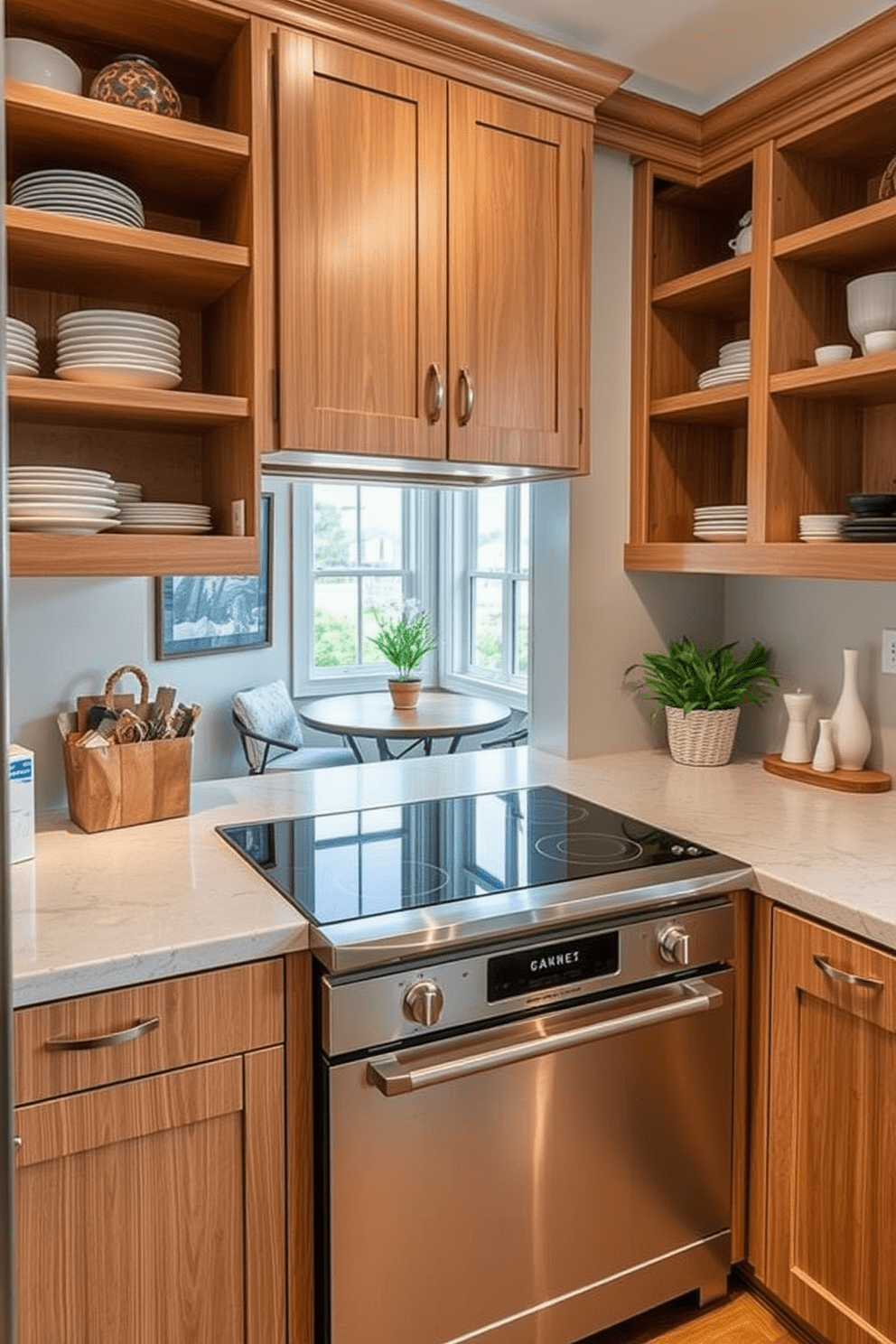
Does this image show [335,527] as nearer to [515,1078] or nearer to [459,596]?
[459,596]

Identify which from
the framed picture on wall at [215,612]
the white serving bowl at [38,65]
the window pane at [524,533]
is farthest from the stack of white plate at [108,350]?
the window pane at [524,533]

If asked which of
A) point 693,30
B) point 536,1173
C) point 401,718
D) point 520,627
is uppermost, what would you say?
point 693,30

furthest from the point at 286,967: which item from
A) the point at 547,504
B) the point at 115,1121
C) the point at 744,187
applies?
the point at 744,187

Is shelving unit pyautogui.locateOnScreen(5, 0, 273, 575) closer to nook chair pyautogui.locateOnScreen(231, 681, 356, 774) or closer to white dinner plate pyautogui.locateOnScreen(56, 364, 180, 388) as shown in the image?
white dinner plate pyautogui.locateOnScreen(56, 364, 180, 388)

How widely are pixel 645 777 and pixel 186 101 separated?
5.77 feet

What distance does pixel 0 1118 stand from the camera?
61 centimetres

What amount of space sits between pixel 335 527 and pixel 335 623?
502 mm

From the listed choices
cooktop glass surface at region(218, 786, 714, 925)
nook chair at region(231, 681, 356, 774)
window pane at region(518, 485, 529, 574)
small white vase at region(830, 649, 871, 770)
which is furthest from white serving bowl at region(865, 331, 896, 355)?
nook chair at region(231, 681, 356, 774)

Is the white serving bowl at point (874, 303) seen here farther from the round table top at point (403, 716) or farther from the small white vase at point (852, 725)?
the round table top at point (403, 716)

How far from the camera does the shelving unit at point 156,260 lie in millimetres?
1666

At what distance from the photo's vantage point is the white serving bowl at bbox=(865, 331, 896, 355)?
77.5 inches

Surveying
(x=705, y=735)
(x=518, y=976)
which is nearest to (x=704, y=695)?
(x=705, y=735)

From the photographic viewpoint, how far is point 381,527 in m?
5.39

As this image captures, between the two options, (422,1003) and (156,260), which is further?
(156,260)
